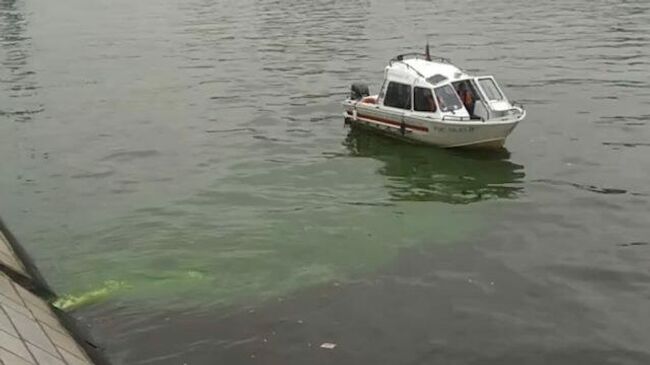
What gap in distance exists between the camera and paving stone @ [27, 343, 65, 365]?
11.4 meters

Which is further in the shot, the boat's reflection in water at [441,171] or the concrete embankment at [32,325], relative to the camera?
the boat's reflection in water at [441,171]

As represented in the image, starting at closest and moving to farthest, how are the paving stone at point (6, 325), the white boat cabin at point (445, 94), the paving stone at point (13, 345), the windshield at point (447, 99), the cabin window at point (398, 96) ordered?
the paving stone at point (13, 345), the paving stone at point (6, 325), the white boat cabin at point (445, 94), the windshield at point (447, 99), the cabin window at point (398, 96)

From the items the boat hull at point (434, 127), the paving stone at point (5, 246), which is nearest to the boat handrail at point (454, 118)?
the boat hull at point (434, 127)

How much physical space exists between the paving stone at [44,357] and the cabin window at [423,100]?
60.9 ft

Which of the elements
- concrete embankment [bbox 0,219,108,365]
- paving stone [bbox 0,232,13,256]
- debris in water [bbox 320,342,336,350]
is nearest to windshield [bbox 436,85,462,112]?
debris in water [bbox 320,342,336,350]

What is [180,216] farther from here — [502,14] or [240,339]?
[502,14]

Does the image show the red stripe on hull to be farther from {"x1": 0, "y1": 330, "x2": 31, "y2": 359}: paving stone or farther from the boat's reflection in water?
{"x1": 0, "y1": 330, "x2": 31, "y2": 359}: paving stone

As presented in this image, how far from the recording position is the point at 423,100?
28031 mm

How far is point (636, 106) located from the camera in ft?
108

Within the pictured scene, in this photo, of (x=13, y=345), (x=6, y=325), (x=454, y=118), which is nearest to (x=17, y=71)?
(x=454, y=118)

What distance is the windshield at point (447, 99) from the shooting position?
90.4 feet

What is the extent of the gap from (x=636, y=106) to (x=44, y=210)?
24.9 metres

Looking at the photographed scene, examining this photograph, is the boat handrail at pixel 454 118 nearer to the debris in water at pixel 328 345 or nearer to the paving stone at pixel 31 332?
the debris in water at pixel 328 345

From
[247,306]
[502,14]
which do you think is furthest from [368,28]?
[247,306]
